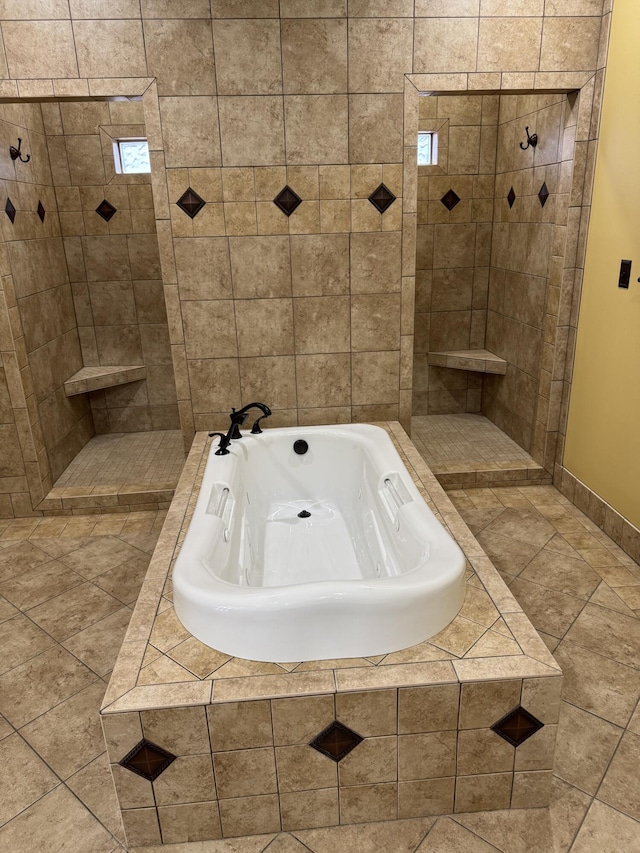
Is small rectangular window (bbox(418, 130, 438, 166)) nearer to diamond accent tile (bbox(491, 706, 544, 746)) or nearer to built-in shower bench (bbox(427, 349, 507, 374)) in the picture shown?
built-in shower bench (bbox(427, 349, 507, 374))

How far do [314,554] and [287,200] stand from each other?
1759 millimetres

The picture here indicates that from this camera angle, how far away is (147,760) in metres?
1.58

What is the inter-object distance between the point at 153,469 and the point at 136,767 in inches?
96.2

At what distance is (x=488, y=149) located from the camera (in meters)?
4.24

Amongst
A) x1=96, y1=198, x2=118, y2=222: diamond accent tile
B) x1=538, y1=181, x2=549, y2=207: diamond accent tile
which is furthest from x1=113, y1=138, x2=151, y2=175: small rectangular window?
x1=538, y1=181, x2=549, y2=207: diamond accent tile

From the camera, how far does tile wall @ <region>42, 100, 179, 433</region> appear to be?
13.3ft

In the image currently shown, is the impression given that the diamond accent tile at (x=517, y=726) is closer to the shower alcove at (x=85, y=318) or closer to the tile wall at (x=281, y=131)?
the tile wall at (x=281, y=131)

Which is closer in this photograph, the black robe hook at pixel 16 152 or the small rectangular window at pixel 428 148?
the black robe hook at pixel 16 152

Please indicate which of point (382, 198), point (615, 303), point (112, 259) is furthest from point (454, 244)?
point (112, 259)

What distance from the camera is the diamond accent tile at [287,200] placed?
121 inches

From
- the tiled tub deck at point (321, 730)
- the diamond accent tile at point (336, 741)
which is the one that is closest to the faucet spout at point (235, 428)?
the tiled tub deck at point (321, 730)

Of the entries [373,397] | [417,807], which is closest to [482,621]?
[417,807]

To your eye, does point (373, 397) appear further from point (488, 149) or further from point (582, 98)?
point (488, 149)

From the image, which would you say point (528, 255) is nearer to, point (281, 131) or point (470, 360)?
point (470, 360)
